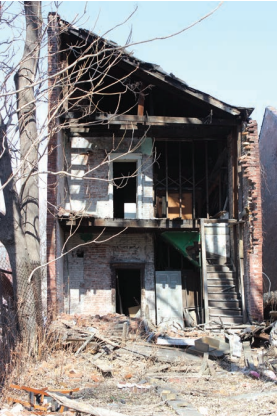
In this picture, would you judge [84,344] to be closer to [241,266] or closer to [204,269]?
[204,269]

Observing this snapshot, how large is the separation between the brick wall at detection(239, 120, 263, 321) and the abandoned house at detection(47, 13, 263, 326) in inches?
1.2

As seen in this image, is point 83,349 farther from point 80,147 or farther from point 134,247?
point 80,147

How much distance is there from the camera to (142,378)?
28.5ft

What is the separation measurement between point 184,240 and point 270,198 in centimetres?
681

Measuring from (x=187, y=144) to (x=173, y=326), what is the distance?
6887 millimetres

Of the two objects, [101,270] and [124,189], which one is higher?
[124,189]

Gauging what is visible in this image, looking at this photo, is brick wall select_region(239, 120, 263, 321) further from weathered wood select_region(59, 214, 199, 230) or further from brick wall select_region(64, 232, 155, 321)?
brick wall select_region(64, 232, 155, 321)

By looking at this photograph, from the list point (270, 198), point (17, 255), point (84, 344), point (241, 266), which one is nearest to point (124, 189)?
point (270, 198)

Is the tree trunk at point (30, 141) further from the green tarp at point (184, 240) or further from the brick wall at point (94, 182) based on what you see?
the green tarp at point (184, 240)

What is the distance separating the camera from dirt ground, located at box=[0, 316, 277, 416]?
6.89 meters

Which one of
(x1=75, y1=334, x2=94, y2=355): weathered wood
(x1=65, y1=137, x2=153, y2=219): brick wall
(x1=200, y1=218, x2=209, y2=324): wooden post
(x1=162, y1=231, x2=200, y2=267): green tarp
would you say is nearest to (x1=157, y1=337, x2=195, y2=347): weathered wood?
(x1=75, y1=334, x2=94, y2=355): weathered wood

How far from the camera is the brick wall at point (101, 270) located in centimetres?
1545

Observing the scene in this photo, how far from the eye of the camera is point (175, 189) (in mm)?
16672

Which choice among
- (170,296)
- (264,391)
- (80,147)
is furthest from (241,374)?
(80,147)
